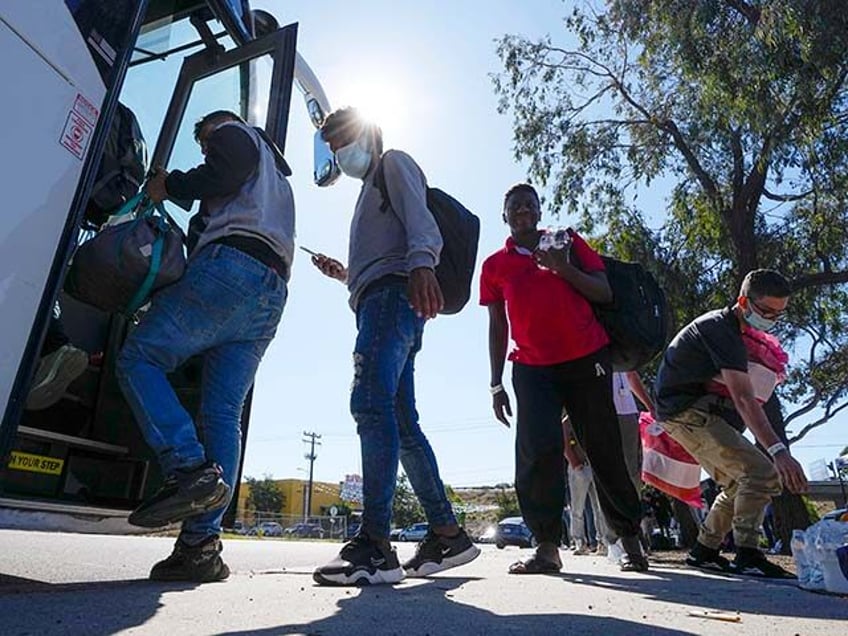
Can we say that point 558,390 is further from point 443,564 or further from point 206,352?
point 206,352

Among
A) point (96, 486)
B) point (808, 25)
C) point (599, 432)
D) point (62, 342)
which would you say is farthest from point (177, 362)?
point (808, 25)

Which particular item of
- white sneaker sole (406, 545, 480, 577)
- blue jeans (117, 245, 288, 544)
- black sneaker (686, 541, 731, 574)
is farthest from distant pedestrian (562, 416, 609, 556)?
blue jeans (117, 245, 288, 544)

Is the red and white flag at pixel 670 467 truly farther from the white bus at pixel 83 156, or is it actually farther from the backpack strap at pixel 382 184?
the white bus at pixel 83 156

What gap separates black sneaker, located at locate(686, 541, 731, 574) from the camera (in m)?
4.25

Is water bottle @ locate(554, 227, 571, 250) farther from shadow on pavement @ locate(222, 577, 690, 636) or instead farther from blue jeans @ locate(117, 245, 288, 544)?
shadow on pavement @ locate(222, 577, 690, 636)

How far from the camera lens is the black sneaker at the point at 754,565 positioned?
3823mm

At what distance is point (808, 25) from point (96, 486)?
845cm

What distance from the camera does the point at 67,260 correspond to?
6.77 ft

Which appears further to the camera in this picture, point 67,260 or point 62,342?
point 62,342

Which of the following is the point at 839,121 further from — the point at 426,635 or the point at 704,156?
the point at 426,635

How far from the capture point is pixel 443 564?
10.2 feet

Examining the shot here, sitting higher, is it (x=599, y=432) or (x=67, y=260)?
(x=67, y=260)

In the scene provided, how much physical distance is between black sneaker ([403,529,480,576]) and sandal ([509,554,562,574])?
0.54m

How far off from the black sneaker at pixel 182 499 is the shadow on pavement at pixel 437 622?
0.60 m
